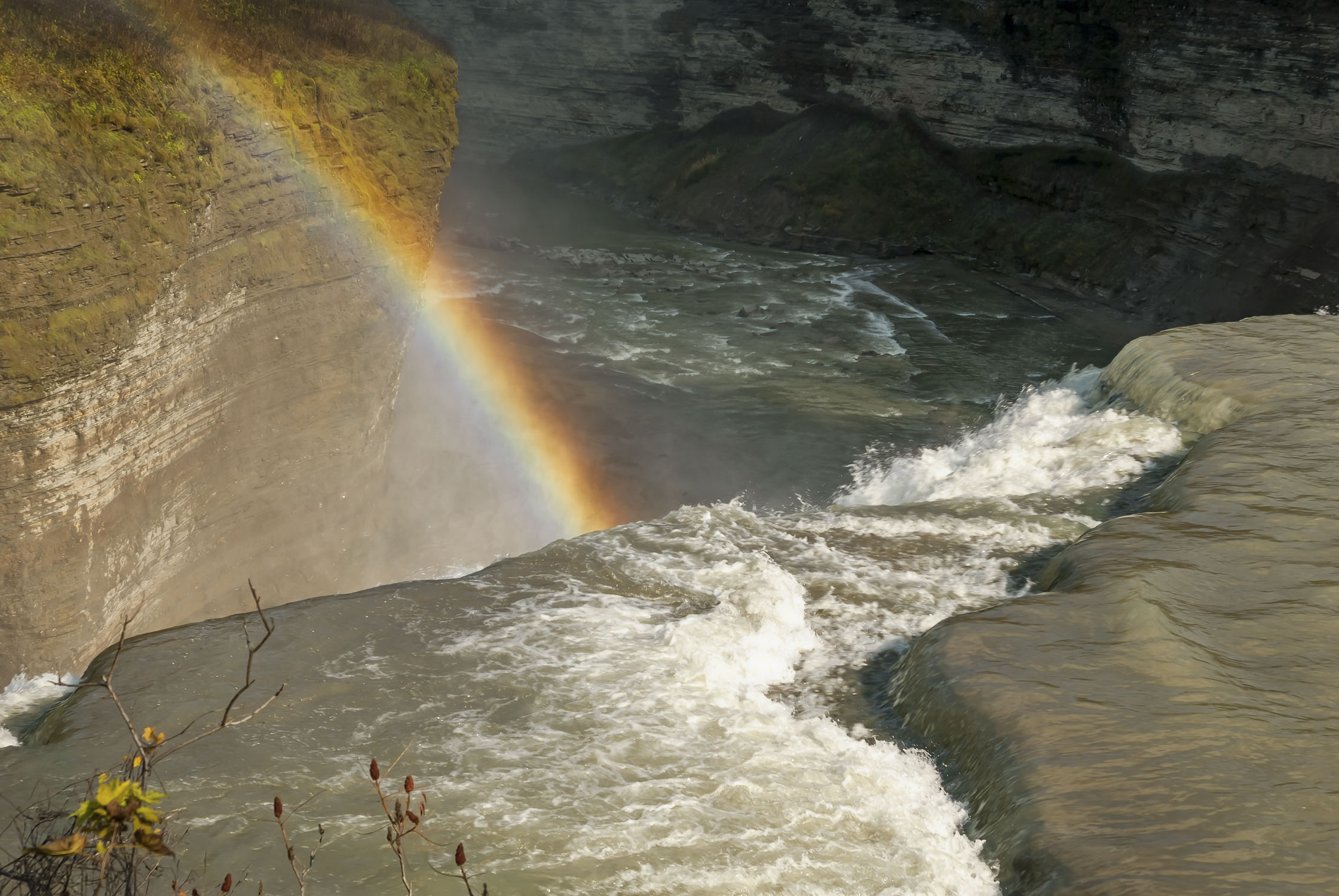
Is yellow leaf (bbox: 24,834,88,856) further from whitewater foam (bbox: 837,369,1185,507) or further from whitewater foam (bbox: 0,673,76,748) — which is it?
whitewater foam (bbox: 837,369,1185,507)

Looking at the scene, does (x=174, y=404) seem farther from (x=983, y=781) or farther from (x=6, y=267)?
(x=983, y=781)

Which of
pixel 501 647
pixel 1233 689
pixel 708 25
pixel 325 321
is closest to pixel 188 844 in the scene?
pixel 501 647

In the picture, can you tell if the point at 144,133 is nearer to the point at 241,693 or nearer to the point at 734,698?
the point at 241,693

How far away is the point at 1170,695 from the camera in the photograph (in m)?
7.51

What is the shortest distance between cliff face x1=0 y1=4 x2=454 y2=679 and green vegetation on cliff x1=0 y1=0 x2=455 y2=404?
0.03 metres

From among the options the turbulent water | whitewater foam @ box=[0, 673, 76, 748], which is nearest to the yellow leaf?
the turbulent water

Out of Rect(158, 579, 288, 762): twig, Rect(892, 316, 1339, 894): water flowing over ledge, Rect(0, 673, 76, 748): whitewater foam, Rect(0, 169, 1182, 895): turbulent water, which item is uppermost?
Rect(158, 579, 288, 762): twig

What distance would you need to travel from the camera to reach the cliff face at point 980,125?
80.3 feet

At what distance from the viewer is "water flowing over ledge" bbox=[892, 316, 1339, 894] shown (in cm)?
615

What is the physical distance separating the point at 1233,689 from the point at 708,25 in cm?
3526

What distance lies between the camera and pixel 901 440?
19.1 meters

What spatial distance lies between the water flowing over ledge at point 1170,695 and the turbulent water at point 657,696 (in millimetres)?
442

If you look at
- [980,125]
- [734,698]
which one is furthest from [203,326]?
[980,125]

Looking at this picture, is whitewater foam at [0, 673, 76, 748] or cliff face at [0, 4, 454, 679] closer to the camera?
whitewater foam at [0, 673, 76, 748]
